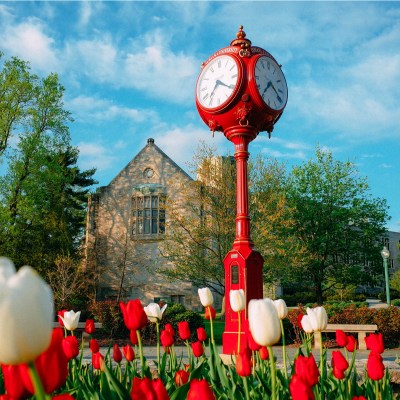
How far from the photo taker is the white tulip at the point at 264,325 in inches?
69.3

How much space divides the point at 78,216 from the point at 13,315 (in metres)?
36.4

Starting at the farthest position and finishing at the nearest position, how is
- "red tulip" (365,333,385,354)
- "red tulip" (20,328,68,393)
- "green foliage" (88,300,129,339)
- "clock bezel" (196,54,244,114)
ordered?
"green foliage" (88,300,129,339), "clock bezel" (196,54,244,114), "red tulip" (365,333,385,354), "red tulip" (20,328,68,393)

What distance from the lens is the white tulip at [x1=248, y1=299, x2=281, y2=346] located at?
176cm

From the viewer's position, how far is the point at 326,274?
88.1 ft

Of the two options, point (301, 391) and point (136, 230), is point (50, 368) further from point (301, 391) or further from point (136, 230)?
point (136, 230)

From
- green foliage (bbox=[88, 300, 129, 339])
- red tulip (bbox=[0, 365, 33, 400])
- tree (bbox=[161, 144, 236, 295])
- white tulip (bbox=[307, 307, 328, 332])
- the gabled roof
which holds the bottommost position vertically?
green foliage (bbox=[88, 300, 129, 339])

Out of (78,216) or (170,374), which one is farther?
(78,216)

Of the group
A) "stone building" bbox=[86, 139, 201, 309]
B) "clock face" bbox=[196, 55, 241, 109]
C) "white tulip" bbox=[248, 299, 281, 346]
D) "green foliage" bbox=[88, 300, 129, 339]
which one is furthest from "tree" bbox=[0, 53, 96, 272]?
"white tulip" bbox=[248, 299, 281, 346]

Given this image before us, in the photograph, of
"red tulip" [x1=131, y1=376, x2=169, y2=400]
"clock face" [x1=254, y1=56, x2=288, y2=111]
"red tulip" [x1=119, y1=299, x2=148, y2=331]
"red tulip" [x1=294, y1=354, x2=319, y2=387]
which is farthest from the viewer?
"clock face" [x1=254, y1=56, x2=288, y2=111]

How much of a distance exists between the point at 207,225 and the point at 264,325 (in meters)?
18.6

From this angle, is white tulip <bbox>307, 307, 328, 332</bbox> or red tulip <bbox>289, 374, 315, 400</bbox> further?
white tulip <bbox>307, 307, 328, 332</bbox>

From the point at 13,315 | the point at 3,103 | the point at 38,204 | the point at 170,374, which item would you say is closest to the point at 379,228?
the point at 38,204

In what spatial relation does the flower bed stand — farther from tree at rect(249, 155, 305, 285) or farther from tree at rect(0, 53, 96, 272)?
tree at rect(0, 53, 96, 272)

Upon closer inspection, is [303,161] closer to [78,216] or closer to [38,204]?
[38,204]
